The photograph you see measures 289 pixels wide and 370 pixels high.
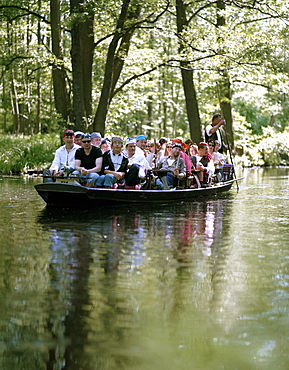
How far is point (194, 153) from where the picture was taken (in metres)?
15.6

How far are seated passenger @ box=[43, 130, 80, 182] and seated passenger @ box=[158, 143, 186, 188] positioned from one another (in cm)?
207

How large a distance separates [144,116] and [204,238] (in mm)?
29178

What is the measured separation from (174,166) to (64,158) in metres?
2.39

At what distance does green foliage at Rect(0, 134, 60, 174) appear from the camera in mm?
22031

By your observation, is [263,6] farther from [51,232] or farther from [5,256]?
[5,256]

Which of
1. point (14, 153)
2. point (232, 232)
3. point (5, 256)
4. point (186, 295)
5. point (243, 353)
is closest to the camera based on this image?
point (243, 353)

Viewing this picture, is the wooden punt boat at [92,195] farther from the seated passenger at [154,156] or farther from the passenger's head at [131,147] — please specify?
the seated passenger at [154,156]

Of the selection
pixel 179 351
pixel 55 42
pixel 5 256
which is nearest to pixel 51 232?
pixel 5 256

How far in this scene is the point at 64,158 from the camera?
1218 cm

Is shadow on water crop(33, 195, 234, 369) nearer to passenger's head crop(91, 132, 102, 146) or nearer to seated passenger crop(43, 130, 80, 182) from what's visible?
seated passenger crop(43, 130, 80, 182)

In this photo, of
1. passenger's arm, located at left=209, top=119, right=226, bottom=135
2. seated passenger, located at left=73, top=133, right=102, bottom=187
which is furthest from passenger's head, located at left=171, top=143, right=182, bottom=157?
passenger's arm, located at left=209, top=119, right=226, bottom=135

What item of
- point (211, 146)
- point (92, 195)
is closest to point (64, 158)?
point (92, 195)

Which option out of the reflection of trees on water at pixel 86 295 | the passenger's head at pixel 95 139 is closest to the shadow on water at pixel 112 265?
the reflection of trees on water at pixel 86 295

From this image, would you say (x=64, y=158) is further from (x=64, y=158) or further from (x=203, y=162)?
(x=203, y=162)
